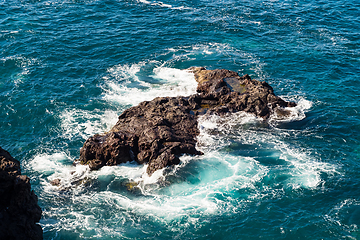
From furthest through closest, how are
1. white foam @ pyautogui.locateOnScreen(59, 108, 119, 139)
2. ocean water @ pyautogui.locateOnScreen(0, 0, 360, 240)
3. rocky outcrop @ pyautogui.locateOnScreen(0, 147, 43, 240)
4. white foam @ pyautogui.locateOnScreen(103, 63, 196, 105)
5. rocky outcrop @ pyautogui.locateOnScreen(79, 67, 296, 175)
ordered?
white foam @ pyautogui.locateOnScreen(103, 63, 196, 105) → white foam @ pyautogui.locateOnScreen(59, 108, 119, 139) → rocky outcrop @ pyautogui.locateOnScreen(79, 67, 296, 175) → ocean water @ pyautogui.locateOnScreen(0, 0, 360, 240) → rocky outcrop @ pyautogui.locateOnScreen(0, 147, 43, 240)

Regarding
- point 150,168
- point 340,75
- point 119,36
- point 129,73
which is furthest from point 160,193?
point 119,36

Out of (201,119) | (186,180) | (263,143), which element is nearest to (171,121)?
(201,119)

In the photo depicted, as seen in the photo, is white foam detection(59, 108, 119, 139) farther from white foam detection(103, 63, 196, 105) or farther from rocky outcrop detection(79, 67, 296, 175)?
rocky outcrop detection(79, 67, 296, 175)

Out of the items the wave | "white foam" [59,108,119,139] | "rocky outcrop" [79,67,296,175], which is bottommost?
the wave

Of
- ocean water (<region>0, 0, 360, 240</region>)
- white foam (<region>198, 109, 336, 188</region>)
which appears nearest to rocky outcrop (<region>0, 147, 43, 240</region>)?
ocean water (<region>0, 0, 360, 240</region>)

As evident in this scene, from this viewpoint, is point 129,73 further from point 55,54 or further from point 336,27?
point 336,27

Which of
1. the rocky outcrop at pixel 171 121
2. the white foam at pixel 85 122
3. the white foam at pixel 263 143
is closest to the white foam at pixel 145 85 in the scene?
the rocky outcrop at pixel 171 121
